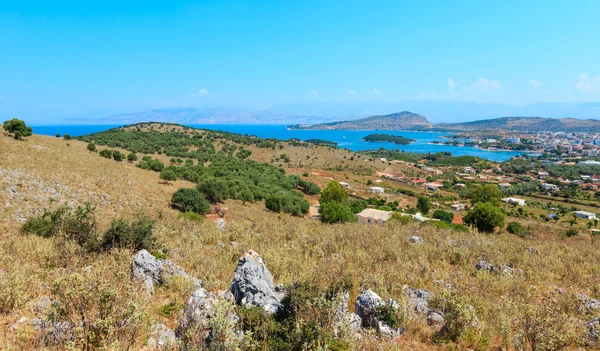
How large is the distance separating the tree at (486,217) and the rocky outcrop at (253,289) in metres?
33.3

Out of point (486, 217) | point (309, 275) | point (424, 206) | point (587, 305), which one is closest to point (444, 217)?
point (424, 206)

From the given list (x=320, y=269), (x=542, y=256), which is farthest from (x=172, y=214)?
(x=542, y=256)

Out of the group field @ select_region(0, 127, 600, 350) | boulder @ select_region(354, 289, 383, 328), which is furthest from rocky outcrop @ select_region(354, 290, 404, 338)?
field @ select_region(0, 127, 600, 350)

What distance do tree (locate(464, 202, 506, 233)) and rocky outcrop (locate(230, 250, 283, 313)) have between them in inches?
1310

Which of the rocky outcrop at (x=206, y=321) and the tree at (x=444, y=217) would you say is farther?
the tree at (x=444, y=217)

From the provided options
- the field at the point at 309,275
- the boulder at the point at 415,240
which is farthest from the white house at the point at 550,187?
the boulder at the point at 415,240

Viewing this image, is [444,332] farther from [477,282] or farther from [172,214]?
[172,214]

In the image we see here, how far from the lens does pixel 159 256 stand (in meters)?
8.34

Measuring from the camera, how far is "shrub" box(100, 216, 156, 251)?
8.41 metres

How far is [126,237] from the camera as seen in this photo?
8.45 m

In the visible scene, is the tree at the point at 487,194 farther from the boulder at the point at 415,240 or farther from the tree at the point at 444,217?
the boulder at the point at 415,240

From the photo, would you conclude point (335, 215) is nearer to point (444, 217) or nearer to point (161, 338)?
point (161, 338)

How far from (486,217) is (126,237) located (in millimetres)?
35804

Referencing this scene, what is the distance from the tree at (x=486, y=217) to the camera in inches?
1281
